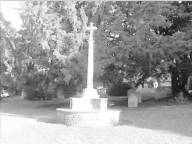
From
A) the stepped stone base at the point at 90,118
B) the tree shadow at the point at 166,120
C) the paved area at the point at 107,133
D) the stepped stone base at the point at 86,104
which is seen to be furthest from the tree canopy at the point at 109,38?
the stepped stone base at the point at 90,118

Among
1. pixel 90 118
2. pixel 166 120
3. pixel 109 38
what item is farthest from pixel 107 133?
pixel 109 38

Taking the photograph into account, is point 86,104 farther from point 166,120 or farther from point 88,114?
point 166,120

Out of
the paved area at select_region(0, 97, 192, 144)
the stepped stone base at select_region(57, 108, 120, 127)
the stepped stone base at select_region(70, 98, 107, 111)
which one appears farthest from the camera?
the stepped stone base at select_region(70, 98, 107, 111)

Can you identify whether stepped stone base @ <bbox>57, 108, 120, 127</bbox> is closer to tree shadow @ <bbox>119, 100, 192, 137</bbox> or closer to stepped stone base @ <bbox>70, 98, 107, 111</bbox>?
tree shadow @ <bbox>119, 100, 192, 137</bbox>

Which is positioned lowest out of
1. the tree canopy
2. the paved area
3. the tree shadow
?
the paved area

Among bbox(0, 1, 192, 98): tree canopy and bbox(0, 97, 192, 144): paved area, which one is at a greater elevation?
bbox(0, 1, 192, 98): tree canopy

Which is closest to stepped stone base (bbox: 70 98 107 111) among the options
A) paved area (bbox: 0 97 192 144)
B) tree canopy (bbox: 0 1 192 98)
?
paved area (bbox: 0 97 192 144)

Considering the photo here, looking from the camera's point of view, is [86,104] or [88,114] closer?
[88,114]

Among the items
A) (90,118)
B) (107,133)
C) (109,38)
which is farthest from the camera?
(109,38)

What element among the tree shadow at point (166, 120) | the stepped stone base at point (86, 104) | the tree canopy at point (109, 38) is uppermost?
the tree canopy at point (109, 38)

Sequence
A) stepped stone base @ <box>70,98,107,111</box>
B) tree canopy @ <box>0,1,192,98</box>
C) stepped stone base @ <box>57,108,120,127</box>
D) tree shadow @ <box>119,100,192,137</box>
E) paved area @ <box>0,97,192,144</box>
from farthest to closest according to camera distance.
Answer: tree canopy @ <box>0,1,192,98</box>
stepped stone base @ <box>70,98,107,111</box>
stepped stone base @ <box>57,108,120,127</box>
tree shadow @ <box>119,100,192,137</box>
paved area @ <box>0,97,192,144</box>

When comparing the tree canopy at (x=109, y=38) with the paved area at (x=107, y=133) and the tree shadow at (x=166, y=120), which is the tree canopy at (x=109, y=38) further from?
the paved area at (x=107, y=133)

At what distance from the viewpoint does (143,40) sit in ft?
69.9

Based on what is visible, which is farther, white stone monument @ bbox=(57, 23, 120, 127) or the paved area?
white stone monument @ bbox=(57, 23, 120, 127)
